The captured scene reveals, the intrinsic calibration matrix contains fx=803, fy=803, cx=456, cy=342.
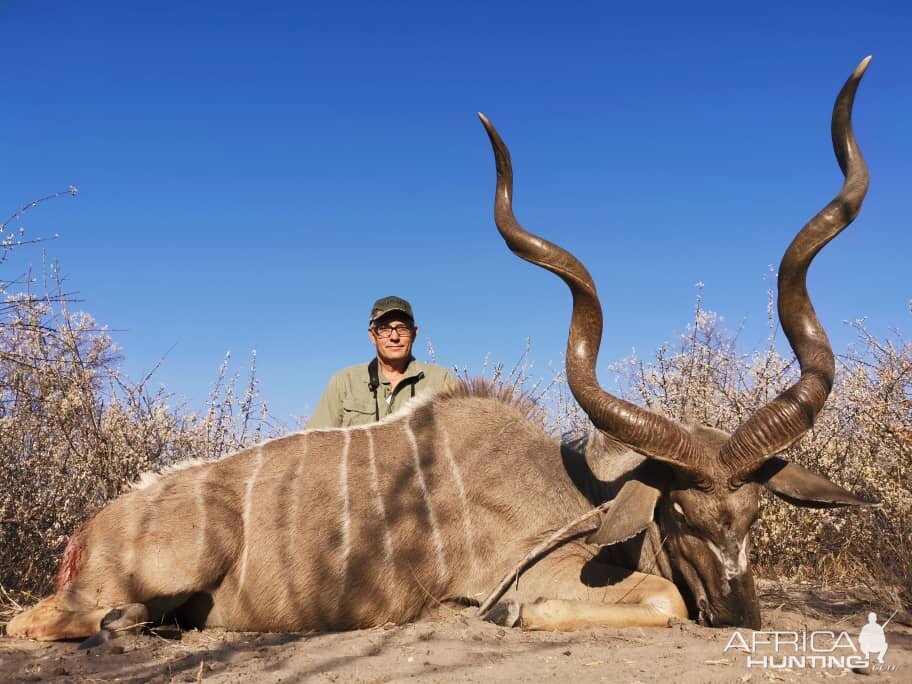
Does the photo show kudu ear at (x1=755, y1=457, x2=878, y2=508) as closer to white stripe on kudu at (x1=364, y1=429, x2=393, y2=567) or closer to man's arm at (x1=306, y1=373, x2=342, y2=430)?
white stripe on kudu at (x1=364, y1=429, x2=393, y2=567)

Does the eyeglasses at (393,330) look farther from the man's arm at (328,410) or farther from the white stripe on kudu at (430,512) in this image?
the white stripe on kudu at (430,512)

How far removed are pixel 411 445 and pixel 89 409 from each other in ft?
7.00

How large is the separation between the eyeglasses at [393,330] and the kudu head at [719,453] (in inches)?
68.7

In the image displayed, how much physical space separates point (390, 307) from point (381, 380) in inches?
19.9

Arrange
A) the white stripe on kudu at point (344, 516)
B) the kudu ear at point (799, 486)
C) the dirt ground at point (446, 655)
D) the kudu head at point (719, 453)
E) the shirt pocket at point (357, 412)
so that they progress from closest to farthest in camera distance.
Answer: the dirt ground at point (446, 655)
the kudu head at point (719, 453)
the kudu ear at point (799, 486)
the white stripe on kudu at point (344, 516)
the shirt pocket at point (357, 412)

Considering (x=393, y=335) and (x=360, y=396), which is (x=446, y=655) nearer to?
(x=360, y=396)

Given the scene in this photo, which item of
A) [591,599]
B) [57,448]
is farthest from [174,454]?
[591,599]

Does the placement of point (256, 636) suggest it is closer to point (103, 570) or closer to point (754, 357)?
point (103, 570)

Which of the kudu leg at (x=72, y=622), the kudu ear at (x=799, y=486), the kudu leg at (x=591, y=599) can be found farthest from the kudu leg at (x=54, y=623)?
the kudu ear at (x=799, y=486)

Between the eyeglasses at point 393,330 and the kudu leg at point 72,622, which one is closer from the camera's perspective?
the kudu leg at point 72,622

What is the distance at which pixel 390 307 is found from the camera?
17.0 ft

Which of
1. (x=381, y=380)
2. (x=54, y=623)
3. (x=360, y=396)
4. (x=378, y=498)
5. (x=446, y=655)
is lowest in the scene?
(x=446, y=655)

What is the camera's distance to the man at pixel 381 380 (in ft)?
17.0

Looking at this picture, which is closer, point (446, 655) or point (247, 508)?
point (446, 655)
